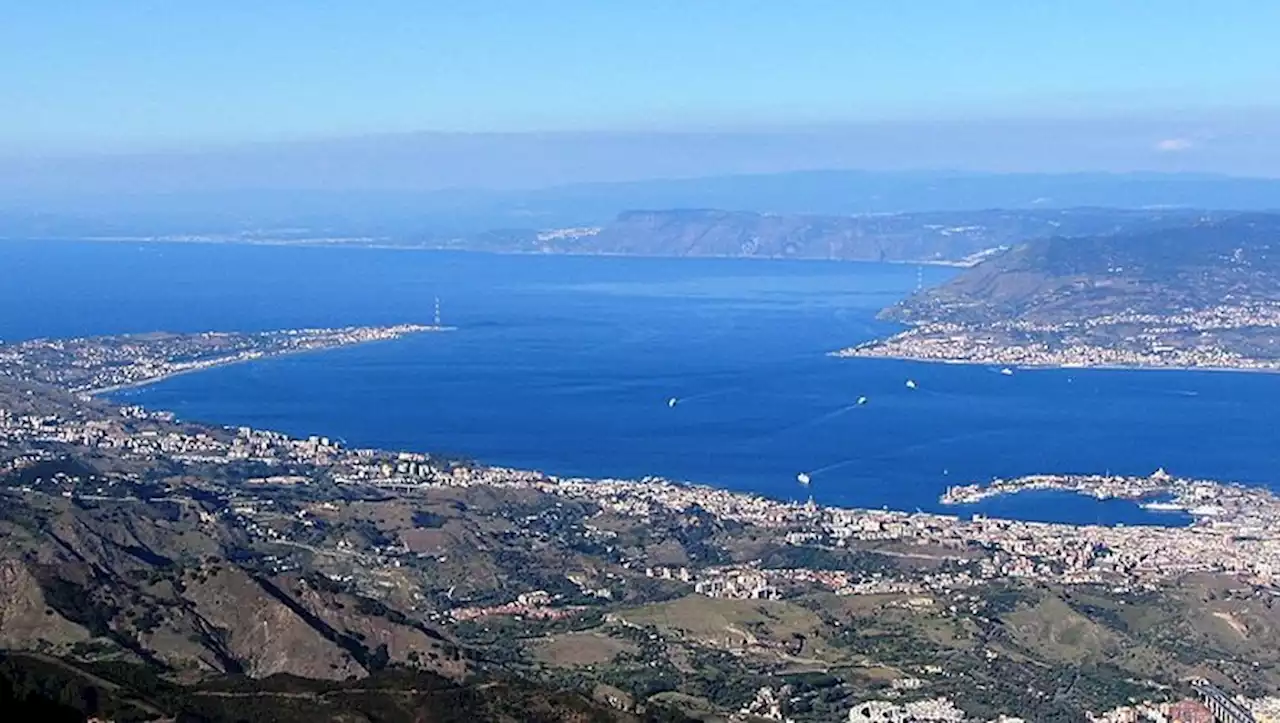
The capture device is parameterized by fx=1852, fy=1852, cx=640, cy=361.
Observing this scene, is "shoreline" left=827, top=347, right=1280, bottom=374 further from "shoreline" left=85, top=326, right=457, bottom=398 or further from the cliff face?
the cliff face

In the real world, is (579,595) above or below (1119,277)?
above

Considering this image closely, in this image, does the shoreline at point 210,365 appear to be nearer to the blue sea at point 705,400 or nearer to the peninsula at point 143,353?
the peninsula at point 143,353

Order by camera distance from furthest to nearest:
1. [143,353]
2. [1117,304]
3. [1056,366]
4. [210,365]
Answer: [1117,304]
[1056,366]
[143,353]
[210,365]

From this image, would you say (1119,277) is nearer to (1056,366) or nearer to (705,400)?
(1056,366)

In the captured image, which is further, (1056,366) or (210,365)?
(1056,366)

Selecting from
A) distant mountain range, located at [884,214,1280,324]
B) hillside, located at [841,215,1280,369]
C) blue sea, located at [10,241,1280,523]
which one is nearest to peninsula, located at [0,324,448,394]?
blue sea, located at [10,241,1280,523]

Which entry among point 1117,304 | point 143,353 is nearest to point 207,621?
point 143,353

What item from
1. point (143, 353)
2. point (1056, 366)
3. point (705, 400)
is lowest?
point (1056, 366)
